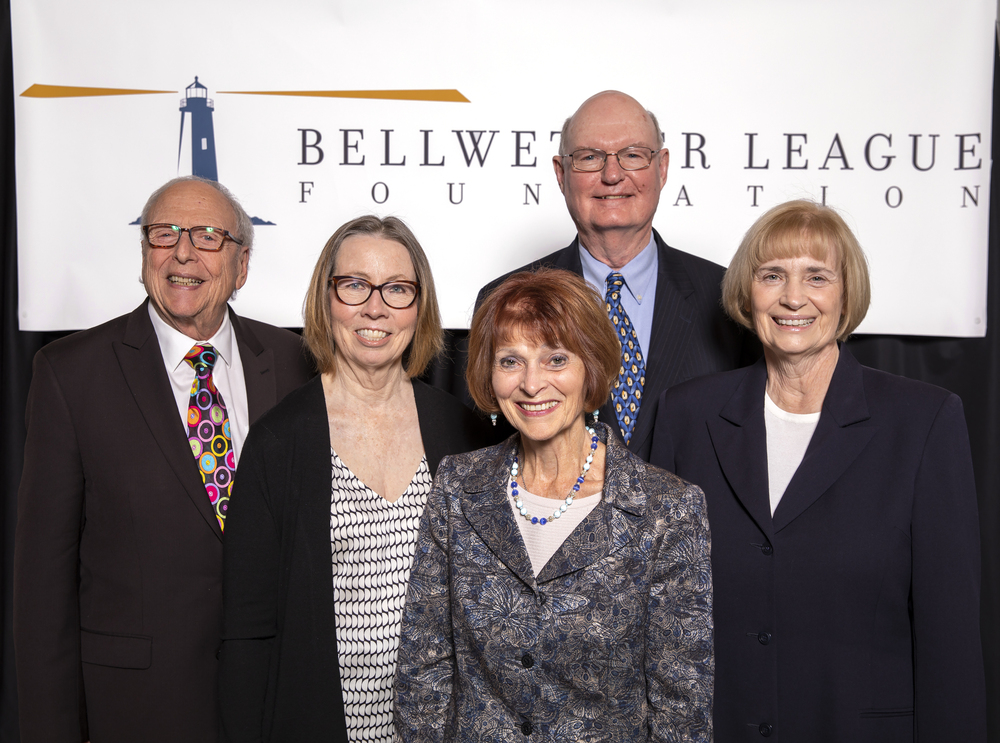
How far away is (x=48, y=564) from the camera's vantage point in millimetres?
1855

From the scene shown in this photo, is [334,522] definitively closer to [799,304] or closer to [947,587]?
[799,304]

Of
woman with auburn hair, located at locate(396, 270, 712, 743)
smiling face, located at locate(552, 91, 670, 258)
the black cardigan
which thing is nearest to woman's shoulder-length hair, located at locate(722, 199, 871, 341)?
smiling face, located at locate(552, 91, 670, 258)

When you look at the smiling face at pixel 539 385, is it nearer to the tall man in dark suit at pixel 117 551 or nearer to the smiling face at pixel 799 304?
the smiling face at pixel 799 304

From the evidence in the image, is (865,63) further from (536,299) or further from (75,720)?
(75,720)

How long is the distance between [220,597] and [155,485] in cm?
32

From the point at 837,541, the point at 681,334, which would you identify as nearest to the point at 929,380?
the point at 681,334

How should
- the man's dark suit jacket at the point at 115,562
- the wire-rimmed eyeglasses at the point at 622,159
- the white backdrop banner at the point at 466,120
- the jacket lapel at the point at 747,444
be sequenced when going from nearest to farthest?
the jacket lapel at the point at 747,444 → the man's dark suit jacket at the point at 115,562 → the wire-rimmed eyeglasses at the point at 622,159 → the white backdrop banner at the point at 466,120

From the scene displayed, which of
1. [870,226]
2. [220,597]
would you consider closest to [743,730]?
[220,597]

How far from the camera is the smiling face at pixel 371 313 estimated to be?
180cm

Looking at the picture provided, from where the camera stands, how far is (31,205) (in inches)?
113

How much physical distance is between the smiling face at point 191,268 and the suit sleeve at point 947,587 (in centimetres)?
175

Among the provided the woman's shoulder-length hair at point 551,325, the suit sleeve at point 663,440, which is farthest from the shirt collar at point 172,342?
the suit sleeve at point 663,440

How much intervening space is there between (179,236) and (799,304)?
5.12 feet

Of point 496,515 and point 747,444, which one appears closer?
point 496,515
